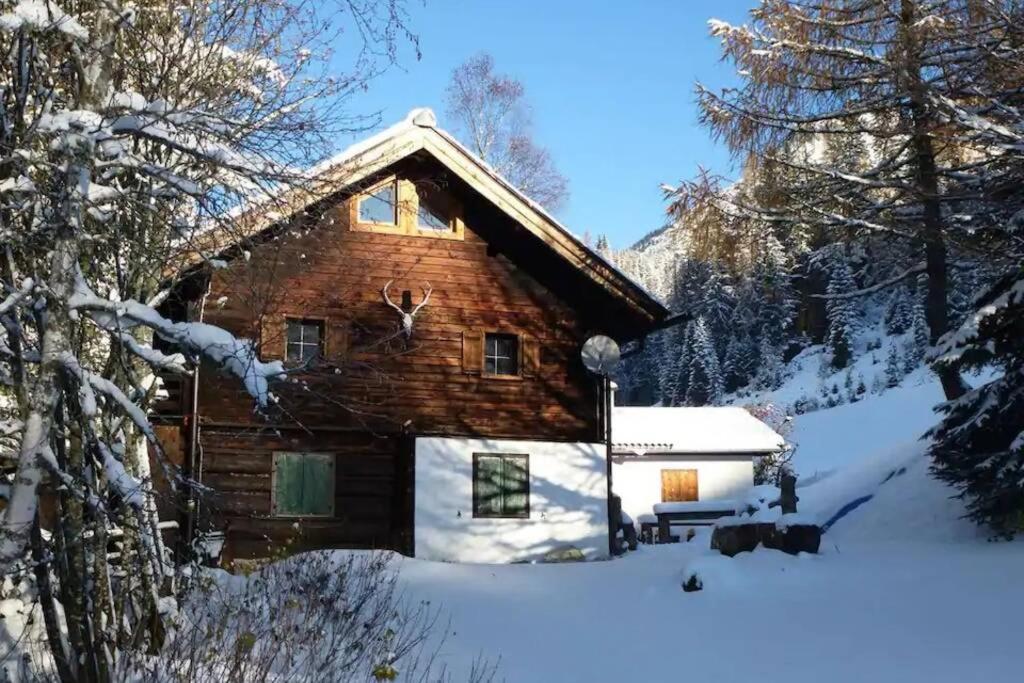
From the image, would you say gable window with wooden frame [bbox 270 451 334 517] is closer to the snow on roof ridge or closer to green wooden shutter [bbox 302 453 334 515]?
green wooden shutter [bbox 302 453 334 515]

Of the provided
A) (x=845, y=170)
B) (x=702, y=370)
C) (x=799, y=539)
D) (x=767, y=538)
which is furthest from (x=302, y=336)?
(x=702, y=370)

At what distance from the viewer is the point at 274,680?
21.4 ft

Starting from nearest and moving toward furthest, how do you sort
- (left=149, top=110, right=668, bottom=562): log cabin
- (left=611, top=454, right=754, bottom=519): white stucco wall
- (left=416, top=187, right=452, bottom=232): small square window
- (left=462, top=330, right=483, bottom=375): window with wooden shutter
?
(left=149, top=110, right=668, bottom=562): log cabin, (left=462, top=330, right=483, bottom=375): window with wooden shutter, (left=416, top=187, right=452, bottom=232): small square window, (left=611, top=454, right=754, bottom=519): white stucco wall

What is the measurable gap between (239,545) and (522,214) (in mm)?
6990

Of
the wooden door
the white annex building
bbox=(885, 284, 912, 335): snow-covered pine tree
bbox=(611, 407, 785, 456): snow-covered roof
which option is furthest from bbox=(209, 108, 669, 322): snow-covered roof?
bbox=(885, 284, 912, 335): snow-covered pine tree

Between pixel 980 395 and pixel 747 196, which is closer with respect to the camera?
pixel 980 395

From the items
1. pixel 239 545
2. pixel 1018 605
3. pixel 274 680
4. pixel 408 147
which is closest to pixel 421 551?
pixel 239 545

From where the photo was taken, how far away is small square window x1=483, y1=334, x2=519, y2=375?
1814cm

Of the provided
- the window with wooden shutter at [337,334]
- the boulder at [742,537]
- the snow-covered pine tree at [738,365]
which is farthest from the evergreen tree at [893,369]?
the window with wooden shutter at [337,334]

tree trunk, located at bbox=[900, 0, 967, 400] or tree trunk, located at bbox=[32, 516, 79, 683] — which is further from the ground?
tree trunk, located at bbox=[900, 0, 967, 400]

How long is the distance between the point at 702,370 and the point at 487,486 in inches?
2182

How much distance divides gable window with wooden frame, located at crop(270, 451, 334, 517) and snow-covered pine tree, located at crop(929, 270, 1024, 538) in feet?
30.6

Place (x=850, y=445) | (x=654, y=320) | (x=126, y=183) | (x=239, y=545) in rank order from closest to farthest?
(x=126, y=183)
(x=239, y=545)
(x=654, y=320)
(x=850, y=445)

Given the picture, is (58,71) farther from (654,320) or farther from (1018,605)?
(654,320)
